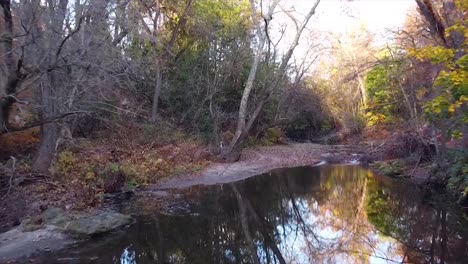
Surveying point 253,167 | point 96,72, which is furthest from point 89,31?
point 253,167

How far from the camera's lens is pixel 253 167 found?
20859 millimetres

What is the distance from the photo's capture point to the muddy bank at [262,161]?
56.1 feet

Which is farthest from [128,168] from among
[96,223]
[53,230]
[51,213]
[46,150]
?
[53,230]

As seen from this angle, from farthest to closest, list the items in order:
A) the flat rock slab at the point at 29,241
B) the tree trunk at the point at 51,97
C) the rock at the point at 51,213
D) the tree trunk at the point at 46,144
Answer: the tree trunk at the point at 46,144, the tree trunk at the point at 51,97, the rock at the point at 51,213, the flat rock slab at the point at 29,241

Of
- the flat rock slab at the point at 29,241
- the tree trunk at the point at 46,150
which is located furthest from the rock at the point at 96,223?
the tree trunk at the point at 46,150

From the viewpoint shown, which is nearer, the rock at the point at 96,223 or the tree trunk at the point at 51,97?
the rock at the point at 96,223

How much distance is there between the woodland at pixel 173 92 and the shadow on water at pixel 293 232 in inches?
88.9

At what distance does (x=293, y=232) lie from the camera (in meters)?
10.6

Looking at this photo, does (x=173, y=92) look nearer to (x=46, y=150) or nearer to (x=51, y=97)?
(x=46, y=150)

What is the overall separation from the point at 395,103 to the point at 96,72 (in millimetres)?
15746

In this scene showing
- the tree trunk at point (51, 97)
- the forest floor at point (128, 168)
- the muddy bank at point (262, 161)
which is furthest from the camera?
the muddy bank at point (262, 161)

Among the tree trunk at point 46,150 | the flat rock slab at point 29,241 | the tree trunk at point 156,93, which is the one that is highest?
the tree trunk at point 156,93

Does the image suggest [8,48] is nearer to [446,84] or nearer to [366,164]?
[446,84]

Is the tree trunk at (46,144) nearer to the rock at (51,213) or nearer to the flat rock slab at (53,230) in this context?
the rock at (51,213)
